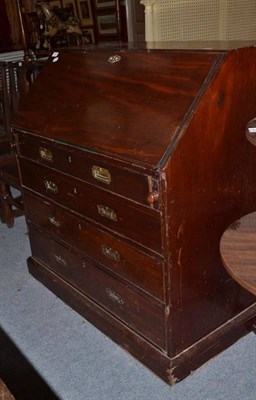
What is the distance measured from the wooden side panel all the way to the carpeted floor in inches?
7.3

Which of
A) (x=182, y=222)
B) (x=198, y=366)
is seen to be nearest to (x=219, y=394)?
(x=198, y=366)

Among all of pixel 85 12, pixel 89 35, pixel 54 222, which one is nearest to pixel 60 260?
pixel 54 222

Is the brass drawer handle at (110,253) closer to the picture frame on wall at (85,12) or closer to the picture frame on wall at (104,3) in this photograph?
the picture frame on wall at (104,3)

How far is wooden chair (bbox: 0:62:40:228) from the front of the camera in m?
3.00

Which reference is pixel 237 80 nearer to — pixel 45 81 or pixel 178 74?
pixel 178 74

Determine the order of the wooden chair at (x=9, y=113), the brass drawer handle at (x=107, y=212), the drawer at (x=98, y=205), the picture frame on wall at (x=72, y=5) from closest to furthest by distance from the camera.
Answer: the drawer at (x=98, y=205) < the brass drawer handle at (x=107, y=212) < the wooden chair at (x=9, y=113) < the picture frame on wall at (x=72, y=5)

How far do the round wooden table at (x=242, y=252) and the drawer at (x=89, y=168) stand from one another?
33 centimetres

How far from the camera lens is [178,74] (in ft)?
5.08

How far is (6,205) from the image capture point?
10.5ft

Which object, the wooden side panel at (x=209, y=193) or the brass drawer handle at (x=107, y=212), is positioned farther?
the brass drawer handle at (x=107, y=212)

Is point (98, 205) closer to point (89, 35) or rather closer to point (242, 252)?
point (242, 252)

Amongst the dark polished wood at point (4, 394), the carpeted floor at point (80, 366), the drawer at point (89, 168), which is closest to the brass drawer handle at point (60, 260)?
the carpeted floor at point (80, 366)

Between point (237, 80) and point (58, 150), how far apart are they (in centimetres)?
84

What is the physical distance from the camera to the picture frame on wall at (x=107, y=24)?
5.48 meters
